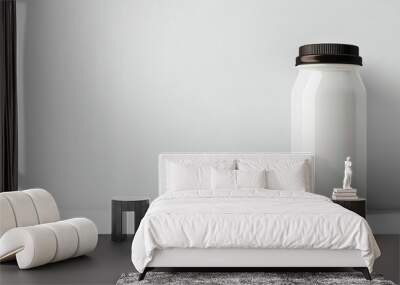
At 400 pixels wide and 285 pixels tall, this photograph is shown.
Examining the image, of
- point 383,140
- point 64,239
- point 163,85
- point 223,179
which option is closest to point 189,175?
point 223,179

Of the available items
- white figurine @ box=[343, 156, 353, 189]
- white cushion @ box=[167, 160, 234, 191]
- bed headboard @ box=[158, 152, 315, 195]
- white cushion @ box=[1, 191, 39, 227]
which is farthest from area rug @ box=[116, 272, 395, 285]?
bed headboard @ box=[158, 152, 315, 195]

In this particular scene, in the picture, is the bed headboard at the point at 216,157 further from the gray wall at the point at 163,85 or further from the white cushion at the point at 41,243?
the white cushion at the point at 41,243

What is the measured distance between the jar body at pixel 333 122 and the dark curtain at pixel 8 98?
3019 millimetres

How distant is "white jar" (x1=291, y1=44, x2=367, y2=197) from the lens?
6.63 meters

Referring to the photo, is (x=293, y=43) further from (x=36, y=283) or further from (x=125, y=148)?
(x=36, y=283)

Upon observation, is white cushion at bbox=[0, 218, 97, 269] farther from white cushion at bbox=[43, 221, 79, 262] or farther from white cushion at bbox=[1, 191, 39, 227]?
white cushion at bbox=[1, 191, 39, 227]

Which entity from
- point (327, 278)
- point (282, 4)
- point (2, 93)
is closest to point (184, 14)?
point (282, 4)

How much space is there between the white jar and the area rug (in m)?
1.86

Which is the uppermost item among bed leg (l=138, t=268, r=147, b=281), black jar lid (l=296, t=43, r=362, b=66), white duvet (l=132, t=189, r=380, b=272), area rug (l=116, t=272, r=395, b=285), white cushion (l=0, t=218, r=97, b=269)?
black jar lid (l=296, t=43, r=362, b=66)

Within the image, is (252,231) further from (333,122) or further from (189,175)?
(333,122)

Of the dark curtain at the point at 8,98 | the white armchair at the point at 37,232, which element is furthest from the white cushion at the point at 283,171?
the dark curtain at the point at 8,98

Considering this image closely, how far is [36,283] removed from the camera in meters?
4.73

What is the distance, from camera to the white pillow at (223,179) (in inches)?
246

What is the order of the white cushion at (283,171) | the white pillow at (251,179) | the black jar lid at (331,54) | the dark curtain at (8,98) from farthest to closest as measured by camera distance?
1. the dark curtain at (8,98)
2. the black jar lid at (331,54)
3. the white cushion at (283,171)
4. the white pillow at (251,179)
